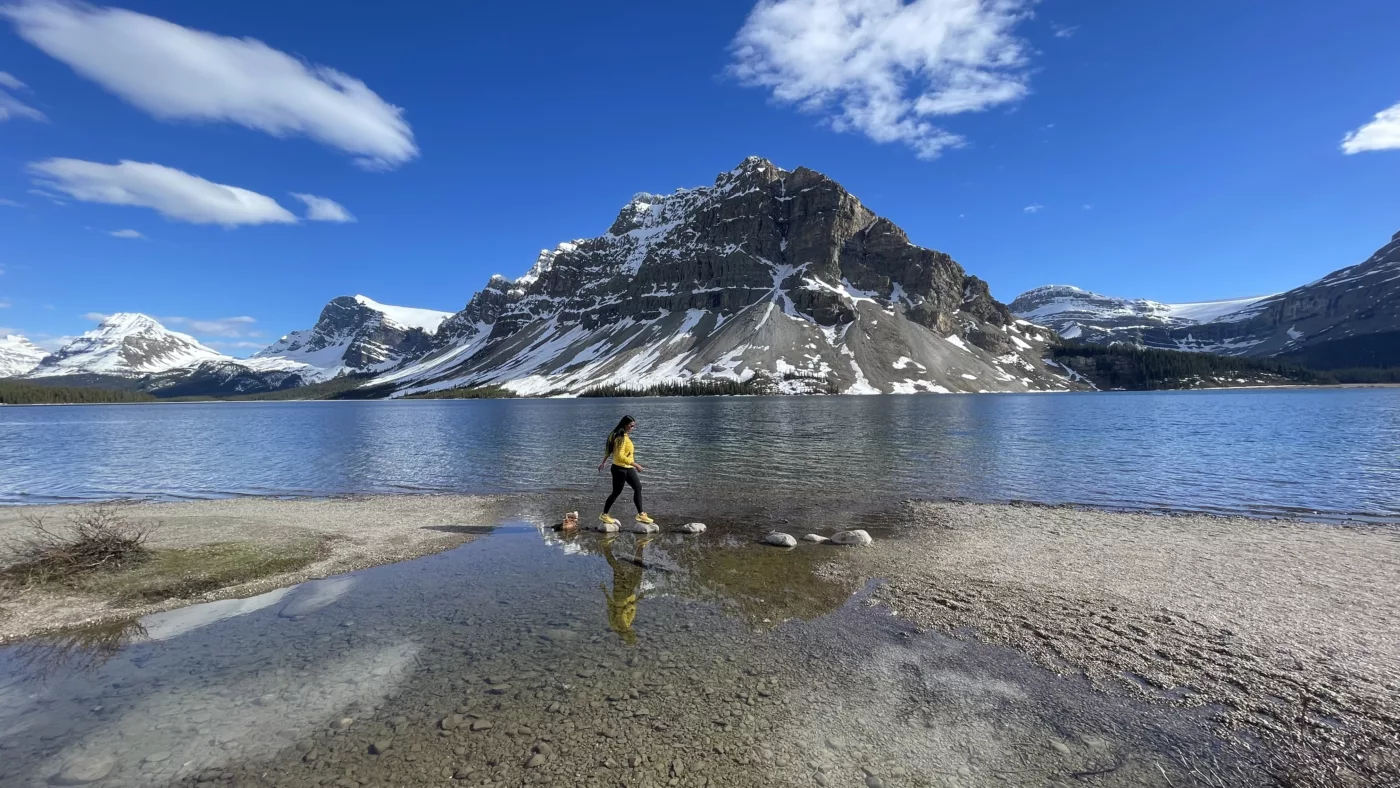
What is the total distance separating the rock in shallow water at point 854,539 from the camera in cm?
2139

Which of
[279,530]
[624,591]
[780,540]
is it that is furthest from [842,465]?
[279,530]

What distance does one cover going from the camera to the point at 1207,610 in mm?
14172

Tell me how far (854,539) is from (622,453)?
9241mm

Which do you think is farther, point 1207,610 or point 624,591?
point 624,591

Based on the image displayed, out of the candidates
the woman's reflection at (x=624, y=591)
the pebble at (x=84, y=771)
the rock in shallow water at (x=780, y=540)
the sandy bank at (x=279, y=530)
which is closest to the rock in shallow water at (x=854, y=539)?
the rock in shallow water at (x=780, y=540)

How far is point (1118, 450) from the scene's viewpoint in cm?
4831

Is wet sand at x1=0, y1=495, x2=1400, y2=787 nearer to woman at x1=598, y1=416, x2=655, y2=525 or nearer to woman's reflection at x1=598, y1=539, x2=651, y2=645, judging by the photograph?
woman's reflection at x1=598, y1=539, x2=651, y2=645

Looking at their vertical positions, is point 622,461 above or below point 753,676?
above

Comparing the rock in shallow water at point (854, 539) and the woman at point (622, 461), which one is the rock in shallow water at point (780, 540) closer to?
the rock in shallow water at point (854, 539)

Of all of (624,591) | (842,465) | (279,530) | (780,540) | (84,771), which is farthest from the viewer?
(842,465)

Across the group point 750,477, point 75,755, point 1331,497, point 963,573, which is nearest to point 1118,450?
point 1331,497

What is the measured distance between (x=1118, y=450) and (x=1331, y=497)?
20.5 m

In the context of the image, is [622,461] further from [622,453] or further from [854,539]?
[854,539]

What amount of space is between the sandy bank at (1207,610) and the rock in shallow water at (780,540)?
2660 mm
